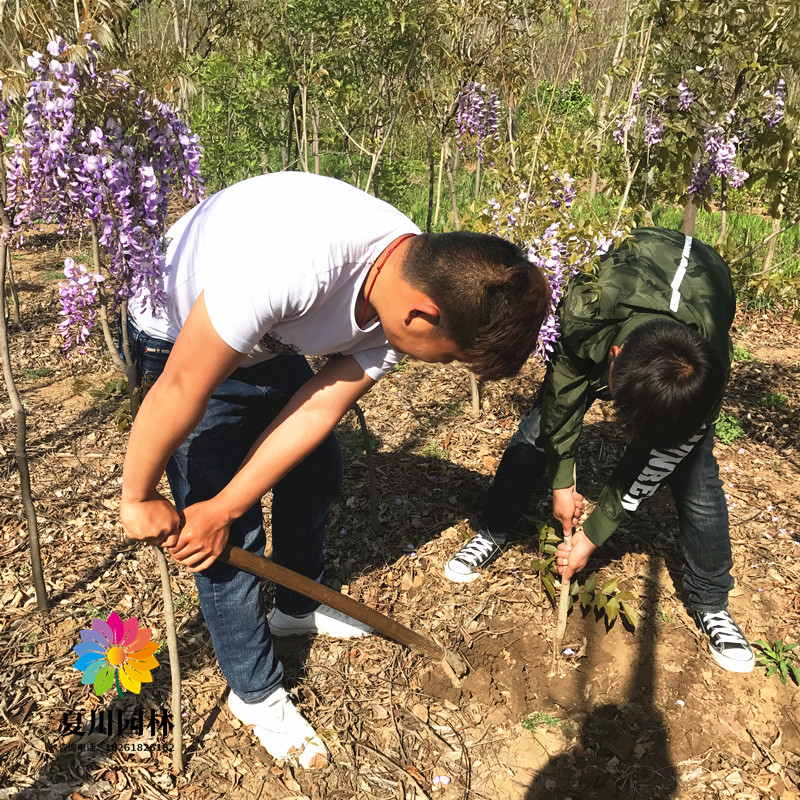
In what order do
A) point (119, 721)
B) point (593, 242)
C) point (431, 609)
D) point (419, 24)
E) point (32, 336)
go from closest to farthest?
point (119, 721) < point (593, 242) < point (431, 609) < point (419, 24) < point (32, 336)

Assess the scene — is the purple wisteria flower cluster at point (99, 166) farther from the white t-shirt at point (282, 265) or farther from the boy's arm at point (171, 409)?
the boy's arm at point (171, 409)

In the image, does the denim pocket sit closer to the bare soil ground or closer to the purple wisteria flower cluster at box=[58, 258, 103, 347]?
the purple wisteria flower cluster at box=[58, 258, 103, 347]

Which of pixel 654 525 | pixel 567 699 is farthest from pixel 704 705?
pixel 654 525

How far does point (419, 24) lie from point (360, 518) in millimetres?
2961

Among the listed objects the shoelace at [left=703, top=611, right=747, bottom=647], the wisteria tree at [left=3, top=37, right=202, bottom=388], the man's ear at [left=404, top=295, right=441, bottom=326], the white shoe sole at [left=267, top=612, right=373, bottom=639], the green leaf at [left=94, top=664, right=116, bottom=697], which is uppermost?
the wisteria tree at [left=3, top=37, right=202, bottom=388]

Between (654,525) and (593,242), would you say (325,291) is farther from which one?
(654,525)

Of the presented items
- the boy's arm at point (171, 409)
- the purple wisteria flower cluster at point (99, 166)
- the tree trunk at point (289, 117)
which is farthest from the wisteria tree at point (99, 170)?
the tree trunk at point (289, 117)

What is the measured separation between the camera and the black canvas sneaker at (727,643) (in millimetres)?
2453

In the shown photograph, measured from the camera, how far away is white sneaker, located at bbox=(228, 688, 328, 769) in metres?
2.08

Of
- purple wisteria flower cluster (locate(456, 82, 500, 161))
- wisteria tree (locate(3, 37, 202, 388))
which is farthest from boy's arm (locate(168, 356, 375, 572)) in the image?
purple wisteria flower cluster (locate(456, 82, 500, 161))

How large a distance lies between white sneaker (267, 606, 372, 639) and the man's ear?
60.4 inches

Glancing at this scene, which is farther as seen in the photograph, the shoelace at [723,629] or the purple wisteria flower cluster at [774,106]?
the purple wisteria flower cluster at [774,106]

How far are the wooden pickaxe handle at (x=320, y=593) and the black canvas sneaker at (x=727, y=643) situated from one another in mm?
1027

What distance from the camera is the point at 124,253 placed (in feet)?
4.91
